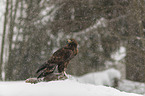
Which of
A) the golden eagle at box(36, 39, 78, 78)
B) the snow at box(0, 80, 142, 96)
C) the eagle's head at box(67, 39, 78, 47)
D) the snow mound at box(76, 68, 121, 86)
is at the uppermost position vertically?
the eagle's head at box(67, 39, 78, 47)

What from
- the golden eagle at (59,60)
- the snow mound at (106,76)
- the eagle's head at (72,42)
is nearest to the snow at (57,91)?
the golden eagle at (59,60)

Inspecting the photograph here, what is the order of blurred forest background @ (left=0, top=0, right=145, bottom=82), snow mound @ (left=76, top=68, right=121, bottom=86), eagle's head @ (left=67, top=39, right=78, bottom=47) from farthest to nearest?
snow mound @ (left=76, top=68, right=121, bottom=86) < blurred forest background @ (left=0, top=0, right=145, bottom=82) < eagle's head @ (left=67, top=39, right=78, bottom=47)

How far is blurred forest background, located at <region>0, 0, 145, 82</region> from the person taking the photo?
6609 millimetres

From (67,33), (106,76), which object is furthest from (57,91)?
(106,76)

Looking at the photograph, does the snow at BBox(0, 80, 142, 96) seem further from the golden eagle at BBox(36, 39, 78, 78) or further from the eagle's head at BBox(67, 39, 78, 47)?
the eagle's head at BBox(67, 39, 78, 47)

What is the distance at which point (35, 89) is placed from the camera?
202 cm

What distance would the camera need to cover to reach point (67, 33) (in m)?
6.77

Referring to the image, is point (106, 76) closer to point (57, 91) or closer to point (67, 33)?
point (67, 33)

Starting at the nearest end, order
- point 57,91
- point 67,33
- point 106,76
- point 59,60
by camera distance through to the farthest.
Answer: point 57,91
point 59,60
point 67,33
point 106,76

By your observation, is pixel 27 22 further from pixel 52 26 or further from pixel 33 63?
pixel 33 63

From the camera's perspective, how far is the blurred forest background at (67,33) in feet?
21.7

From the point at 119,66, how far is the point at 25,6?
491 cm

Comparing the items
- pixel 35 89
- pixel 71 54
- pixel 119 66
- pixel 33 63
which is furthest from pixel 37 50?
pixel 35 89

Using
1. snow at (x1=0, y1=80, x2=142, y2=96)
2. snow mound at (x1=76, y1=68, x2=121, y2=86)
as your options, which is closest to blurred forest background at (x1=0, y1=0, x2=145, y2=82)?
snow mound at (x1=76, y1=68, x2=121, y2=86)
